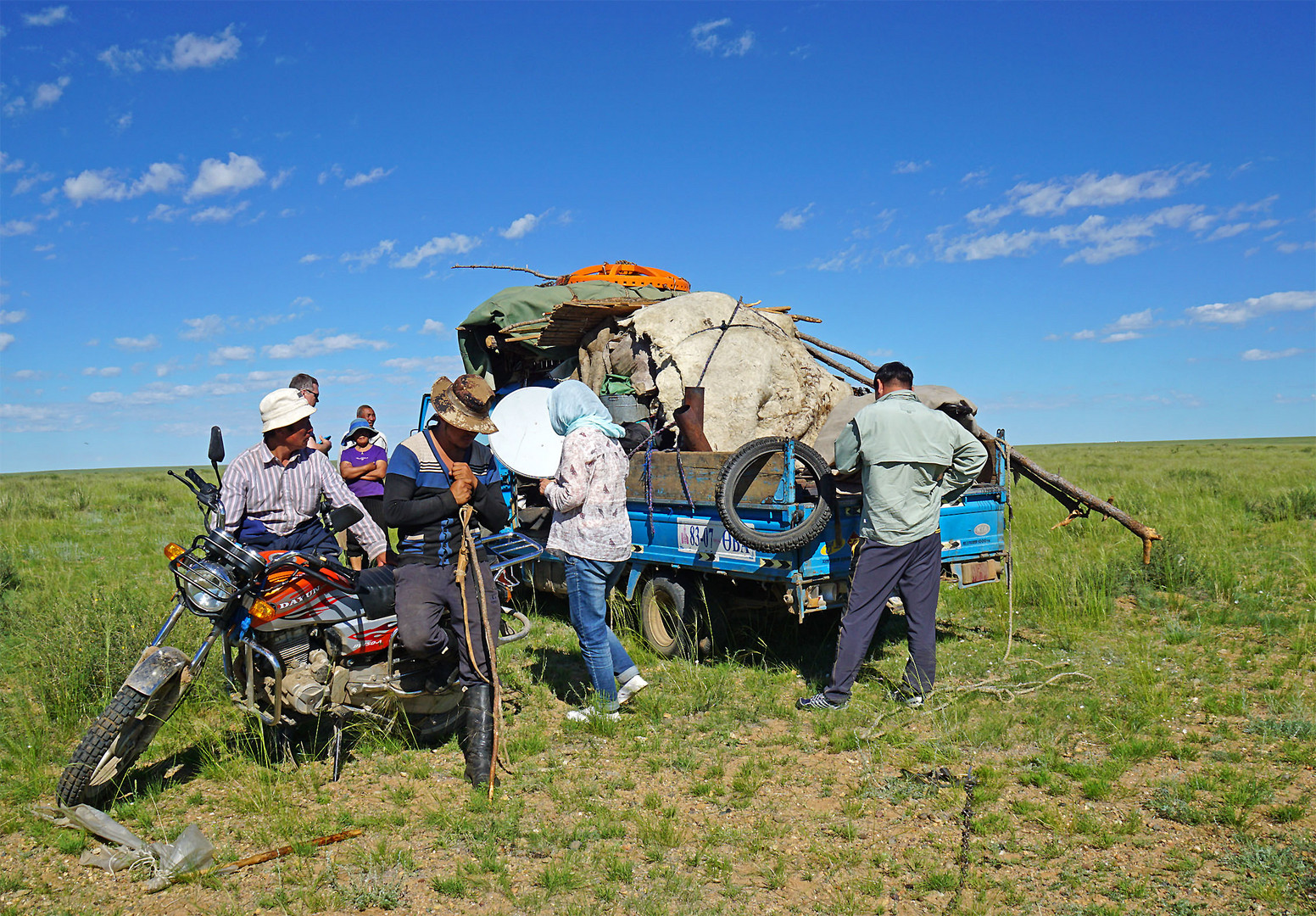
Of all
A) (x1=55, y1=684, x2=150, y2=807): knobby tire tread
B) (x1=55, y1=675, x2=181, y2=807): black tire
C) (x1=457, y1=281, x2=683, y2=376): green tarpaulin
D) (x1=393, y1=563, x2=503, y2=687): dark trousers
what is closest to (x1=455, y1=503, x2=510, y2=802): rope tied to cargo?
(x1=393, y1=563, x2=503, y2=687): dark trousers

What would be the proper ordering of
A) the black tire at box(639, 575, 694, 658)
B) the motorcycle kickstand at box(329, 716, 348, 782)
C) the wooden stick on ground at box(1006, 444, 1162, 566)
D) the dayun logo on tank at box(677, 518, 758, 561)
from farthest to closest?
1. the black tire at box(639, 575, 694, 658)
2. the wooden stick on ground at box(1006, 444, 1162, 566)
3. the dayun logo on tank at box(677, 518, 758, 561)
4. the motorcycle kickstand at box(329, 716, 348, 782)

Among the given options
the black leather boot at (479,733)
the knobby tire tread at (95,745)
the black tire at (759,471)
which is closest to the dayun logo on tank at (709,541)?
the black tire at (759,471)

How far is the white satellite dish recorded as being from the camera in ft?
24.6

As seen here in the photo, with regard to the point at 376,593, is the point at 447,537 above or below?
above

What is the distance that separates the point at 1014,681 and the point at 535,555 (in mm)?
3445

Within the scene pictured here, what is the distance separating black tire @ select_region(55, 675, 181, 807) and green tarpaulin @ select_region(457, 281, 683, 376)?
4936 mm

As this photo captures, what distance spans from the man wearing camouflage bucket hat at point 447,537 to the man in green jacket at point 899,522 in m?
2.17

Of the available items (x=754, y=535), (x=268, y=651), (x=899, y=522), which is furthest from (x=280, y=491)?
(x=899, y=522)

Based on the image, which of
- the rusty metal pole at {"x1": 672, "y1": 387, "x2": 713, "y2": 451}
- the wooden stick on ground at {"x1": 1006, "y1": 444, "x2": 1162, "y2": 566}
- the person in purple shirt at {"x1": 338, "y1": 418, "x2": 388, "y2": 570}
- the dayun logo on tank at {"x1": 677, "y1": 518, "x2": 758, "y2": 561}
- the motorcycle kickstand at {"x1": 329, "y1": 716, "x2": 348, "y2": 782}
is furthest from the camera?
the person in purple shirt at {"x1": 338, "y1": 418, "x2": 388, "y2": 570}

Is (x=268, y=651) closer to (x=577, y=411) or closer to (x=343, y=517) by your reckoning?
(x=343, y=517)

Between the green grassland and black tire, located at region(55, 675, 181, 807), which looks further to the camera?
black tire, located at region(55, 675, 181, 807)

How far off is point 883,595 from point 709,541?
4.44ft

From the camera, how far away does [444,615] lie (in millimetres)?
4637

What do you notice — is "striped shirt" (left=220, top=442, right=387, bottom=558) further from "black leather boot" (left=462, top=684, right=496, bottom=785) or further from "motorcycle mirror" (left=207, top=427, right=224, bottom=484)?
"black leather boot" (left=462, top=684, right=496, bottom=785)
